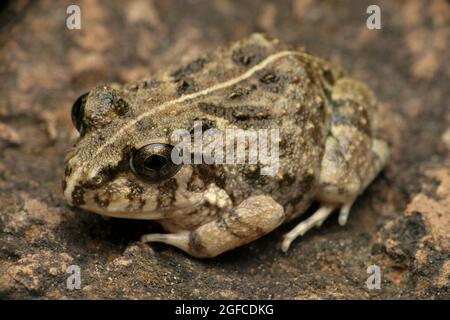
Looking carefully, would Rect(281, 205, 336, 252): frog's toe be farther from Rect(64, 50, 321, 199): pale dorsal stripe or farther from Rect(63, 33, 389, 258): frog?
Rect(64, 50, 321, 199): pale dorsal stripe

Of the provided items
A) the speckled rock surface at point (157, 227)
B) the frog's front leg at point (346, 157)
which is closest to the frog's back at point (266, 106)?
the frog's front leg at point (346, 157)

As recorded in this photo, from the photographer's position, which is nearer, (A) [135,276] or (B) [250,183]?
(A) [135,276]

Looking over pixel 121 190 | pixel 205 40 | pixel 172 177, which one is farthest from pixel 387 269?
pixel 205 40

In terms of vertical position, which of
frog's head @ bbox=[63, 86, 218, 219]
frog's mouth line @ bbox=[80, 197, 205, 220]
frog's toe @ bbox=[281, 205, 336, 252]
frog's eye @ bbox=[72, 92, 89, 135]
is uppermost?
frog's eye @ bbox=[72, 92, 89, 135]

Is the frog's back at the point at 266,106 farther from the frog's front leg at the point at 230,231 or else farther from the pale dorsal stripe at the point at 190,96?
the frog's front leg at the point at 230,231

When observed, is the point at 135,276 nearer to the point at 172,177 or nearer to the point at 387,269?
the point at 172,177

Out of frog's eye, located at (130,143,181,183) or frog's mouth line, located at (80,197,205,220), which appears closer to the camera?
frog's eye, located at (130,143,181,183)

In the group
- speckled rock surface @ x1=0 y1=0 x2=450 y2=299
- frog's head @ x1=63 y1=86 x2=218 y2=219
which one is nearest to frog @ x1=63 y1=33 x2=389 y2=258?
frog's head @ x1=63 y1=86 x2=218 y2=219
